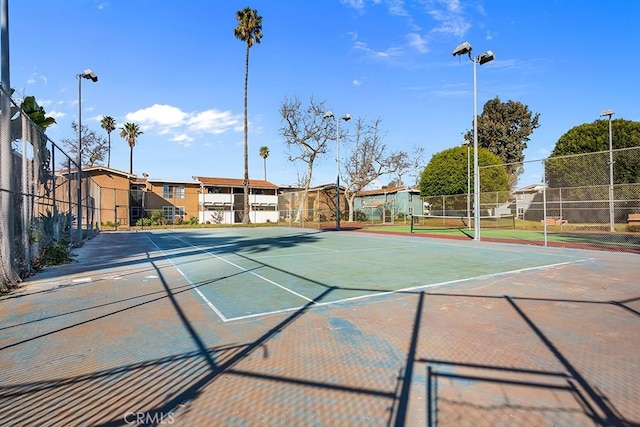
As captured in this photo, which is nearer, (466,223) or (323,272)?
(323,272)

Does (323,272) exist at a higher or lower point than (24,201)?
lower

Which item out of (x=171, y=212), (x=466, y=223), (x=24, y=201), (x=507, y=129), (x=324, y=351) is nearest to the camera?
(x=324, y=351)

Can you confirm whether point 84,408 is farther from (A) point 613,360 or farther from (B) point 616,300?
(B) point 616,300

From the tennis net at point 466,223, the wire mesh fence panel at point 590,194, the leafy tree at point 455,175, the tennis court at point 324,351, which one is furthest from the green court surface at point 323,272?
the leafy tree at point 455,175

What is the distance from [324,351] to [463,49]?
1670 centimetres

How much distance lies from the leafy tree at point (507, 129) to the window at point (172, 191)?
39.3 meters

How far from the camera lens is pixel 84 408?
8.68ft

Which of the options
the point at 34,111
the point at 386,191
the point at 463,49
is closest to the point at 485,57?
the point at 463,49

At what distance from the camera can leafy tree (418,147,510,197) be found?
34750mm

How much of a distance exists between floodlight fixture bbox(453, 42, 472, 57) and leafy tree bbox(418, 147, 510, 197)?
1985 cm

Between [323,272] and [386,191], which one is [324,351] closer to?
[323,272]

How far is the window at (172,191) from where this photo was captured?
1752 inches

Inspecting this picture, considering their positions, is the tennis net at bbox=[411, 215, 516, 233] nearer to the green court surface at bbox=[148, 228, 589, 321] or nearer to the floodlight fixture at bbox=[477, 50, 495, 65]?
the floodlight fixture at bbox=[477, 50, 495, 65]

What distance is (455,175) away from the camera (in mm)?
35656
